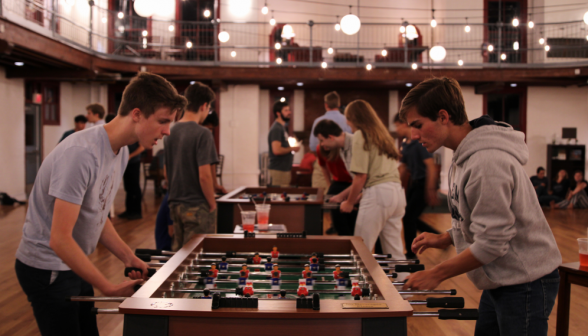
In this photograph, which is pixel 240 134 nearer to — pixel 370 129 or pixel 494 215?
pixel 370 129

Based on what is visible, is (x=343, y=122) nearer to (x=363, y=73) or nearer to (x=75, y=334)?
(x=75, y=334)

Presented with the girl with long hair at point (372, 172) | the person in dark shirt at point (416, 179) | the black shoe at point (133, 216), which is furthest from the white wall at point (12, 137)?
the girl with long hair at point (372, 172)

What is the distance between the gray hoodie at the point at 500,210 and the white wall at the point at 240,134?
421 inches

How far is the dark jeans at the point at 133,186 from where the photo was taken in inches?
274

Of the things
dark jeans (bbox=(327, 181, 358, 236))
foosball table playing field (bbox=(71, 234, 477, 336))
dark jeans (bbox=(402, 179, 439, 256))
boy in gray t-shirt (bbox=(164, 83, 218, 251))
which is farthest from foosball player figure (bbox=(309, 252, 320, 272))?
dark jeans (bbox=(402, 179, 439, 256))

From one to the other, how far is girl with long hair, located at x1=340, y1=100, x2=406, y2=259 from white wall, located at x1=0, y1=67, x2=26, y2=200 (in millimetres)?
8328

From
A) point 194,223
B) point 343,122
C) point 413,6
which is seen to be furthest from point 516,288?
point 413,6

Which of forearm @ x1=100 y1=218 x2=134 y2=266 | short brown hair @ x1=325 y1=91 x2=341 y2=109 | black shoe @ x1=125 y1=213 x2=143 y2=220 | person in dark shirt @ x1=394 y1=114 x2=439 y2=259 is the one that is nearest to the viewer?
forearm @ x1=100 y1=218 x2=134 y2=266

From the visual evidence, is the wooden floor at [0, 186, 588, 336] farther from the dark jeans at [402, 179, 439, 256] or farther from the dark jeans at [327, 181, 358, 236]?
the dark jeans at [327, 181, 358, 236]

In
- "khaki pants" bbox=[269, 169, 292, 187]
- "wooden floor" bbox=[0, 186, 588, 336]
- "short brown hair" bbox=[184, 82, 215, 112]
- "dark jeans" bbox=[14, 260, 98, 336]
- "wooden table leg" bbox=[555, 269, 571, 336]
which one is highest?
"short brown hair" bbox=[184, 82, 215, 112]

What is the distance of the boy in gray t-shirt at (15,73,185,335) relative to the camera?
60.4 inches

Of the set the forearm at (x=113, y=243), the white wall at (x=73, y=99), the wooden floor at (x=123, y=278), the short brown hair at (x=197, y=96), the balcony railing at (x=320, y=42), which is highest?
the balcony railing at (x=320, y=42)

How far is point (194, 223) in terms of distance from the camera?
10.8ft

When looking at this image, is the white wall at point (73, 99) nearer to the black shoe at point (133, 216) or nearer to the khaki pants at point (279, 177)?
the black shoe at point (133, 216)
